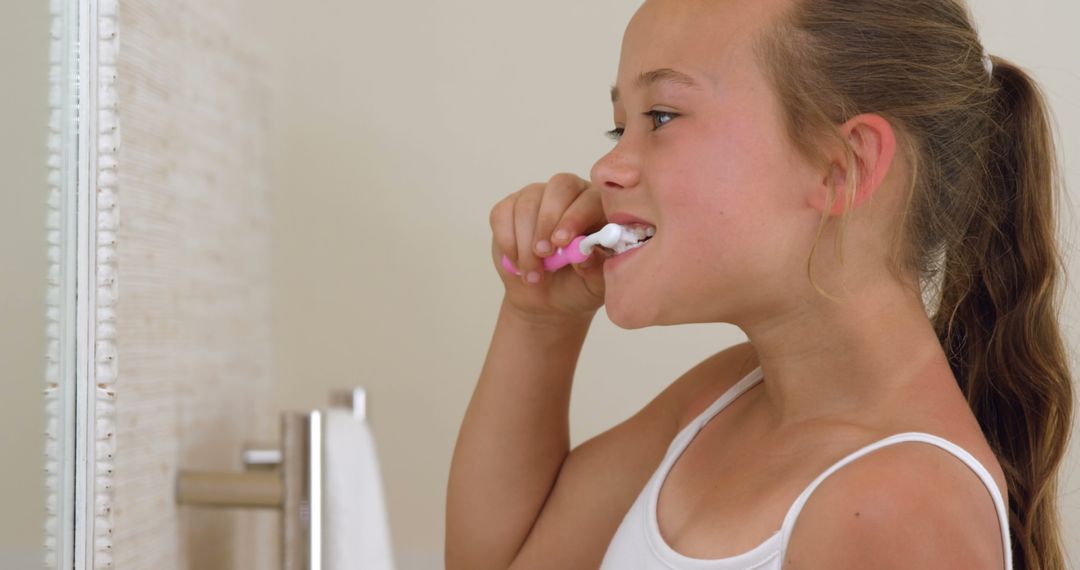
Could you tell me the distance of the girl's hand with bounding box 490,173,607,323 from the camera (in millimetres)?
921

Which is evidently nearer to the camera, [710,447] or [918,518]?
[918,518]

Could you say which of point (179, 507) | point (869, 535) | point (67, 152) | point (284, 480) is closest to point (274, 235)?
point (179, 507)

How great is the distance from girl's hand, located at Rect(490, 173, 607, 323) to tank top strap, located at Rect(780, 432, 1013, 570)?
30cm

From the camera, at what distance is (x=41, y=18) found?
2.31 feet

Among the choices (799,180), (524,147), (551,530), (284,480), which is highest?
(524,147)

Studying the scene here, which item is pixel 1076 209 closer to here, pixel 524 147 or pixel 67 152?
pixel 524 147

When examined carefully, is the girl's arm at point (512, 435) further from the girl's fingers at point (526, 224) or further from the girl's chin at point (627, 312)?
the girl's chin at point (627, 312)

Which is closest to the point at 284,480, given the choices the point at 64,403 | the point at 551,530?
the point at 64,403

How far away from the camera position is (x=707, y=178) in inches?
31.2

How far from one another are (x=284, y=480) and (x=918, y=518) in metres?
0.38

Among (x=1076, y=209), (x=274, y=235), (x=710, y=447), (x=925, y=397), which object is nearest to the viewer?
(x=925, y=397)

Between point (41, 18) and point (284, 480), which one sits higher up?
point (41, 18)

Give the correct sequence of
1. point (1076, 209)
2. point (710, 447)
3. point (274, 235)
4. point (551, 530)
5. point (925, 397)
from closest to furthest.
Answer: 1. point (925, 397)
2. point (710, 447)
3. point (551, 530)
4. point (1076, 209)
5. point (274, 235)

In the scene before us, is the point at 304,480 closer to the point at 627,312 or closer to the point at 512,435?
the point at 627,312
